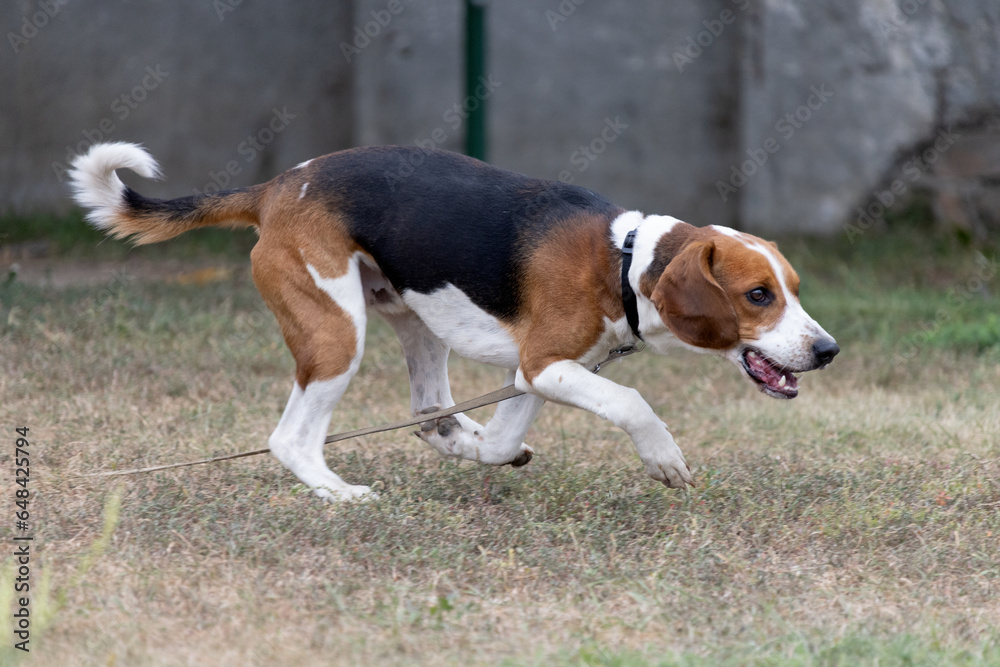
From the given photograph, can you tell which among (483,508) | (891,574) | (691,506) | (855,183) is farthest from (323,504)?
(855,183)

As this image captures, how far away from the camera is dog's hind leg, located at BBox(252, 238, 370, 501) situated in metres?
4.20

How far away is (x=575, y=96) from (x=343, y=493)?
6713 mm

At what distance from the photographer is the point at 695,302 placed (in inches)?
145

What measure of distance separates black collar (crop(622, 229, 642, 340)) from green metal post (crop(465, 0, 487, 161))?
591 centimetres

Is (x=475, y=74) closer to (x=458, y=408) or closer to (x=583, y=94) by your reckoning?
(x=583, y=94)

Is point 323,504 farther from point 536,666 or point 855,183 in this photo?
point 855,183

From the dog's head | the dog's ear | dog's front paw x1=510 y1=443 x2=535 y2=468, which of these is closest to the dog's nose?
the dog's head

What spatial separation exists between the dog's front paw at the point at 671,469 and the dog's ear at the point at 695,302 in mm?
426

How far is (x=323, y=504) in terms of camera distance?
4.04 metres

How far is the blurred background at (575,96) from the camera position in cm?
927

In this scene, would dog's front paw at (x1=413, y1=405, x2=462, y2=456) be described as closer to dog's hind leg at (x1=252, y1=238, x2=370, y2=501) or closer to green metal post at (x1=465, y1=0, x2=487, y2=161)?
dog's hind leg at (x1=252, y1=238, x2=370, y2=501)

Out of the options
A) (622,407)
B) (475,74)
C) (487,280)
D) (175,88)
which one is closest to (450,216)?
(487,280)

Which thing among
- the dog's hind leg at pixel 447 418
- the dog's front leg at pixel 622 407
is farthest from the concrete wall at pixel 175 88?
the dog's front leg at pixel 622 407

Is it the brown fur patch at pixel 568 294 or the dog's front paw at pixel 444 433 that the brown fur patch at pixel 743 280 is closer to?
the brown fur patch at pixel 568 294
